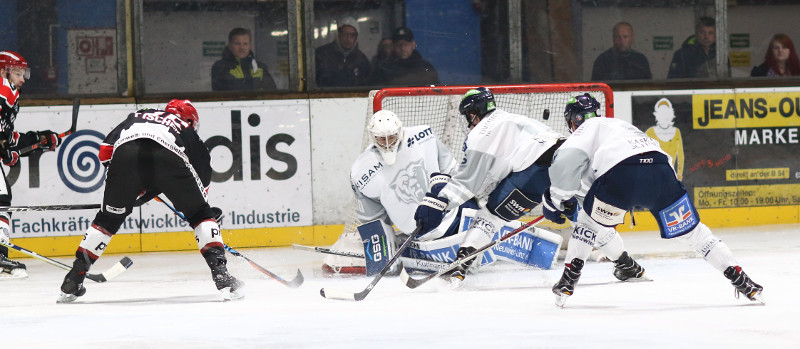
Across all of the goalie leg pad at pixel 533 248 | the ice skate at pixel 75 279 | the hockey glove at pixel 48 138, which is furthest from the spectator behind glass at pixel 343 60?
the ice skate at pixel 75 279

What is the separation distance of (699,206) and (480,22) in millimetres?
1979

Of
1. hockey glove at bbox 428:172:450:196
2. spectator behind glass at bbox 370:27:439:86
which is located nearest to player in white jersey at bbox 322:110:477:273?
hockey glove at bbox 428:172:450:196

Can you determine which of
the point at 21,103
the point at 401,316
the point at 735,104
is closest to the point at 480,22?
the point at 735,104

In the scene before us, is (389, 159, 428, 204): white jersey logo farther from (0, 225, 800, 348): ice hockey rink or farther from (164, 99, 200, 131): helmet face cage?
(164, 99, 200, 131): helmet face cage

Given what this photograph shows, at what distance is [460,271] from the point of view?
195 inches

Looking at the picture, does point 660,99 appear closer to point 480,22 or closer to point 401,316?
point 480,22

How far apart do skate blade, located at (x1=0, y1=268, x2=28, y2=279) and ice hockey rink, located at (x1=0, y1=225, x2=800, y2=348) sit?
0.08 metres

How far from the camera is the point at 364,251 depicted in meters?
5.53

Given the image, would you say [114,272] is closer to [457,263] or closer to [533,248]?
[457,263]

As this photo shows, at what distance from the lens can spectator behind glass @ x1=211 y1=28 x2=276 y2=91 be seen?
7133 millimetres

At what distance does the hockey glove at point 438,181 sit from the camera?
4.83m

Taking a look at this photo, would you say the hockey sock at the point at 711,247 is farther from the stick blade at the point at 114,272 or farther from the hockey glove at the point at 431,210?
the stick blade at the point at 114,272

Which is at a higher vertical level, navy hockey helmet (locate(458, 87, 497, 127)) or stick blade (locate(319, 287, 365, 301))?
navy hockey helmet (locate(458, 87, 497, 127))

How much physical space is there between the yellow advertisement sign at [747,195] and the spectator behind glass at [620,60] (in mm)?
936
